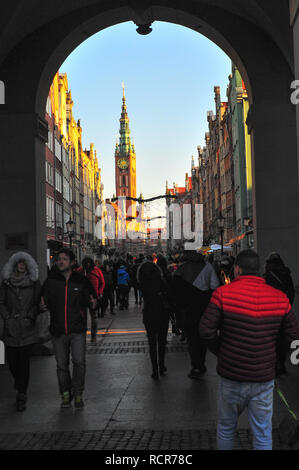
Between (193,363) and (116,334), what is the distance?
17.4ft

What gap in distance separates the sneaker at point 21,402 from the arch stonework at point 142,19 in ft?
14.1

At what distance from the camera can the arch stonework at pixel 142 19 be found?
35.6 ft

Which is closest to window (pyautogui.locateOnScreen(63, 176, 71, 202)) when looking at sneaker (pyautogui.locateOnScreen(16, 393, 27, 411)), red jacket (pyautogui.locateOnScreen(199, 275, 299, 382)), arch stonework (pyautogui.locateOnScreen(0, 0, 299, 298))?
arch stonework (pyautogui.locateOnScreen(0, 0, 299, 298))

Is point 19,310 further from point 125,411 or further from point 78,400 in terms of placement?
point 125,411

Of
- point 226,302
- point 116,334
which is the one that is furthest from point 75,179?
point 226,302

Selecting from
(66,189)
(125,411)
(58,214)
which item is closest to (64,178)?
(66,189)

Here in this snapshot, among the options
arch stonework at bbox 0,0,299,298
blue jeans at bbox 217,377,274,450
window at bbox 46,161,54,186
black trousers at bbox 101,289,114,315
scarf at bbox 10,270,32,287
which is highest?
window at bbox 46,161,54,186

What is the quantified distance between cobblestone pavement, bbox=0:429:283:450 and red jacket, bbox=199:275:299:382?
1.33 m

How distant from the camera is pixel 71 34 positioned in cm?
1140

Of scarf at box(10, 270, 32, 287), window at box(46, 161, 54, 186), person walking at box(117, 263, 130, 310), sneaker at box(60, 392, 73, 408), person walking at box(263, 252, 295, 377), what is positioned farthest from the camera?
window at box(46, 161, 54, 186)

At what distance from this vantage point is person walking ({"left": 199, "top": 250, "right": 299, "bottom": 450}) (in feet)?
13.9

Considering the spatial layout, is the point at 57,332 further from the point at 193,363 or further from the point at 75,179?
the point at 75,179

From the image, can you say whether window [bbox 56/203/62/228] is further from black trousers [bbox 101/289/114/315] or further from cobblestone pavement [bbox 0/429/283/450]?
cobblestone pavement [bbox 0/429/283/450]

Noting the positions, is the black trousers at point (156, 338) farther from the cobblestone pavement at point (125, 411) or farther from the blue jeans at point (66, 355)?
the blue jeans at point (66, 355)
